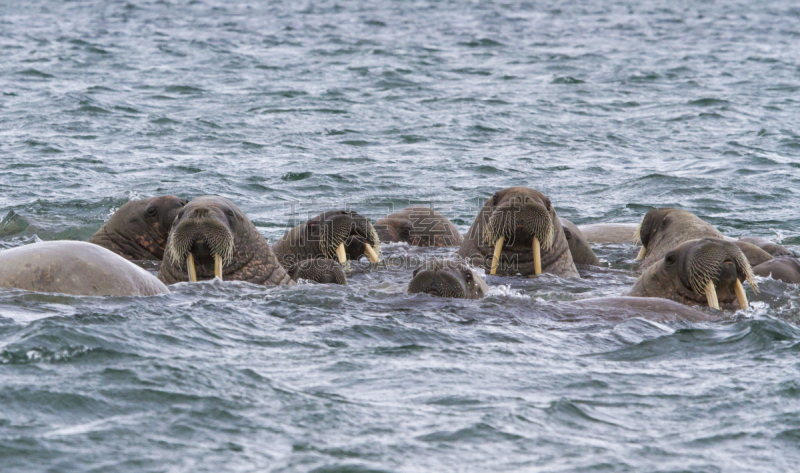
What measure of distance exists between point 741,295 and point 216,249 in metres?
4.24

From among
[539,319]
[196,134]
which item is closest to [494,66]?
[196,134]

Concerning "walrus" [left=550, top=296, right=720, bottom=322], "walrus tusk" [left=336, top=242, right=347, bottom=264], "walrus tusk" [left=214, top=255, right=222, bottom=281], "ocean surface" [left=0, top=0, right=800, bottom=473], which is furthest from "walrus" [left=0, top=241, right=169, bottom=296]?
"walrus" [left=550, top=296, right=720, bottom=322]

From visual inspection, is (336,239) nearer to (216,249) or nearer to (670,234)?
(216,249)

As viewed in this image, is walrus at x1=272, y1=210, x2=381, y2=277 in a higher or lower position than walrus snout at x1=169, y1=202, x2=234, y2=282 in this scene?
lower

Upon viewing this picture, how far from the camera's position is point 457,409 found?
17.9 ft

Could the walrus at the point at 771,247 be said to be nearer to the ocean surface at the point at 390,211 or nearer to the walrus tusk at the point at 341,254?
the ocean surface at the point at 390,211

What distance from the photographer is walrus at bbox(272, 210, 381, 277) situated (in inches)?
379

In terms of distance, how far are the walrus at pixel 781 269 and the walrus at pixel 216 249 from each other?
166 inches

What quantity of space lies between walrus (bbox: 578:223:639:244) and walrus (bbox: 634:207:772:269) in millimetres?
1128

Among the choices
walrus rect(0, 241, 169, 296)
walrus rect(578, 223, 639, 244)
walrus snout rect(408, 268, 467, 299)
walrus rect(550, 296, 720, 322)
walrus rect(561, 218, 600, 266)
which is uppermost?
walrus rect(0, 241, 169, 296)

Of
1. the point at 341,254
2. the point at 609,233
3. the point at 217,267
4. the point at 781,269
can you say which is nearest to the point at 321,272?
the point at 341,254

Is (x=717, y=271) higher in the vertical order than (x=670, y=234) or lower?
higher

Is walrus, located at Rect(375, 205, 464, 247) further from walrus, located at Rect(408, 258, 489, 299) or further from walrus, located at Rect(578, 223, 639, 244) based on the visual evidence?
walrus, located at Rect(408, 258, 489, 299)

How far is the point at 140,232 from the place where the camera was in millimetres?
9961
